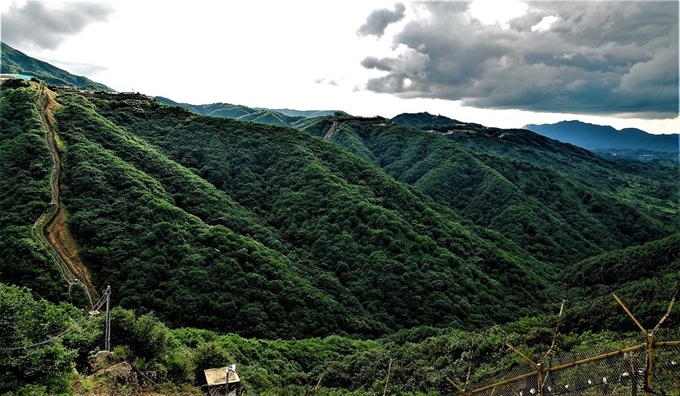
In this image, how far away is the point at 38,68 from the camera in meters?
166

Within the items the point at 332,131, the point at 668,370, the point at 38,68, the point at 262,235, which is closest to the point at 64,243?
the point at 262,235

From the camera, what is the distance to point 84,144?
53281 millimetres

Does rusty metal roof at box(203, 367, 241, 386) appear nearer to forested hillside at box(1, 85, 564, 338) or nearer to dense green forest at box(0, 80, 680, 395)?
dense green forest at box(0, 80, 680, 395)

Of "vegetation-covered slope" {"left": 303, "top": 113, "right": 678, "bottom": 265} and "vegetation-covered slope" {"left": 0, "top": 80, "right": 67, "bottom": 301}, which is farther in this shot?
"vegetation-covered slope" {"left": 303, "top": 113, "right": 678, "bottom": 265}

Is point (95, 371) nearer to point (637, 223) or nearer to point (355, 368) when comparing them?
point (355, 368)

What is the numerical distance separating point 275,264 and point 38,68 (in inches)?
6947

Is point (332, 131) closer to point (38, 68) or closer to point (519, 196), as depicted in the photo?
point (519, 196)

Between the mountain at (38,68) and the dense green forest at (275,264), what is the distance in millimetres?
98263

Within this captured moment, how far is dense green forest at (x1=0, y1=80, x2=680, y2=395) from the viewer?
74.6 feet

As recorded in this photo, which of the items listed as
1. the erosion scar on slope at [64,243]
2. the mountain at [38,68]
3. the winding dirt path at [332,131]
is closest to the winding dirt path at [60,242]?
the erosion scar on slope at [64,243]

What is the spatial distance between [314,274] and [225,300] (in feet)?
44.4

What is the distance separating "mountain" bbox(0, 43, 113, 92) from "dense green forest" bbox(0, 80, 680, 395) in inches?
3869

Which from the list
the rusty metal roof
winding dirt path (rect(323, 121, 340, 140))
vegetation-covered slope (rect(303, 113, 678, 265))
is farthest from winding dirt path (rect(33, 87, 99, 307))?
winding dirt path (rect(323, 121, 340, 140))

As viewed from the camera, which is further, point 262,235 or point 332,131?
point 332,131
